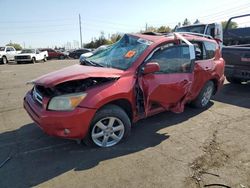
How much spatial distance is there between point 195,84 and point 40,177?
12.0 feet

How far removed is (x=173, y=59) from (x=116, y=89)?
1480mm

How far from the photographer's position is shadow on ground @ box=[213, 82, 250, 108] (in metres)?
6.97

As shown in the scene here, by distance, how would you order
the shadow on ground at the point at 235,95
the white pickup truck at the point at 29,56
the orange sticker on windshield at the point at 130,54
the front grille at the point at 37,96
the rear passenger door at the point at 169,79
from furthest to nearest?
the white pickup truck at the point at 29,56 < the shadow on ground at the point at 235,95 < the orange sticker on windshield at the point at 130,54 < the rear passenger door at the point at 169,79 < the front grille at the point at 37,96

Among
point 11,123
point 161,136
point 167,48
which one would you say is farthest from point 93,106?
point 11,123

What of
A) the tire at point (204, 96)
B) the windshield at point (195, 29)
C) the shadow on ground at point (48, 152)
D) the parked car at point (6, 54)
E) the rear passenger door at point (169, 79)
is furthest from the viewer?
the parked car at point (6, 54)

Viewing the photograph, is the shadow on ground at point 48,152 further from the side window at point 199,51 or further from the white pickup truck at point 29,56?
the white pickup truck at point 29,56

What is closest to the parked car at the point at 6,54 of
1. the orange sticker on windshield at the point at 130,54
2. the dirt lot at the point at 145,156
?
the dirt lot at the point at 145,156

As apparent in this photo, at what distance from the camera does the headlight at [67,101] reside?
3873mm

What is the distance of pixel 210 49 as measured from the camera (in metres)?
6.38

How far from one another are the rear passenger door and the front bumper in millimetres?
1121

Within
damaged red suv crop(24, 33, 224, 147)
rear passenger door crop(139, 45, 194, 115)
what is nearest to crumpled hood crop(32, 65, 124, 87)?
damaged red suv crop(24, 33, 224, 147)

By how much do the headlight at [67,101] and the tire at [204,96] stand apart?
319 cm

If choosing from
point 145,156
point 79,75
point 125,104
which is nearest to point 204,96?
point 125,104

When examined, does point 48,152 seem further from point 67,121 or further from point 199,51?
point 199,51
